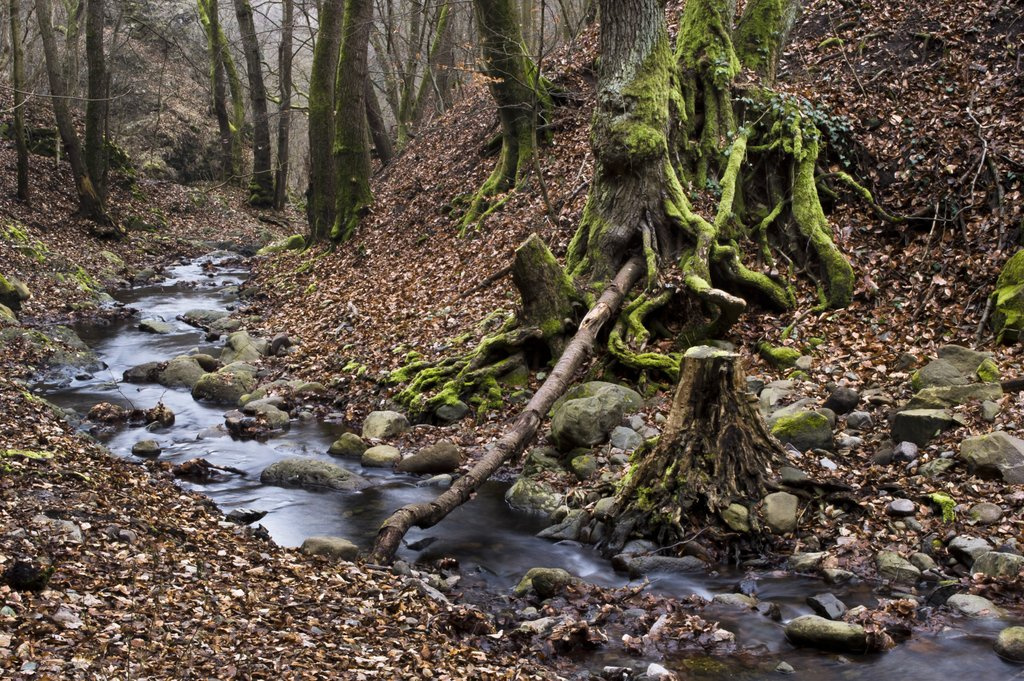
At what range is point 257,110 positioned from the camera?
28172 millimetres

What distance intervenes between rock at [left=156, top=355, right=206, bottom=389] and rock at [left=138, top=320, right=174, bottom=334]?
287 centimetres

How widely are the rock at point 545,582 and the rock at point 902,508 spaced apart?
8.81ft

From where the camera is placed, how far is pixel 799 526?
6.87 metres

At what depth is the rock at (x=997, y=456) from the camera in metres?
6.53

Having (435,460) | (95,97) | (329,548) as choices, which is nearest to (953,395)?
(435,460)

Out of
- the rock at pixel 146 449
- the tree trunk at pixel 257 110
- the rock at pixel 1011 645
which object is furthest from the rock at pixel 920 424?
the tree trunk at pixel 257 110

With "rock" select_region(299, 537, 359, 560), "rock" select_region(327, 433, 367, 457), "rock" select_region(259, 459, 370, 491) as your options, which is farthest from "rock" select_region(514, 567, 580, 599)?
"rock" select_region(327, 433, 367, 457)

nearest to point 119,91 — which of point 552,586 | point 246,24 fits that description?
point 246,24

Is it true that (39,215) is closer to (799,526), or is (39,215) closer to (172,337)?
(172,337)

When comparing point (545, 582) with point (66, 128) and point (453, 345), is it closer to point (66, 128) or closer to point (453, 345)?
point (453, 345)

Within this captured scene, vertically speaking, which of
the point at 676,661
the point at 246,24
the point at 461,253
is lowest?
the point at 676,661

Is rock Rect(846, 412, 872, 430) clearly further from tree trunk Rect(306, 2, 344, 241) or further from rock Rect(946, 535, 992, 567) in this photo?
tree trunk Rect(306, 2, 344, 241)

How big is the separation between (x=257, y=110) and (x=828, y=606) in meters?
26.9

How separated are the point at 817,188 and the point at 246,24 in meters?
22.1
